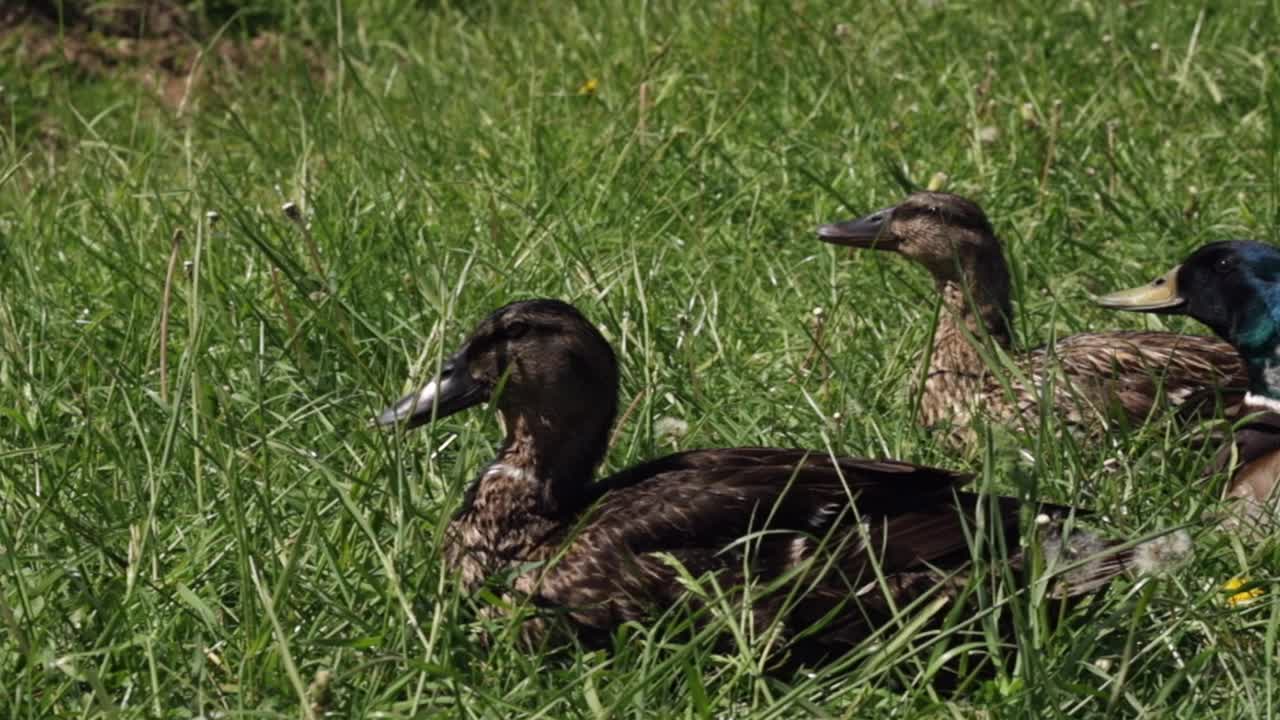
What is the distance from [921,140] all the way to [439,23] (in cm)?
243

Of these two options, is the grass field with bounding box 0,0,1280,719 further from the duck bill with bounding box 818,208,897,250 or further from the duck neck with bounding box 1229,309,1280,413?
the duck neck with bounding box 1229,309,1280,413

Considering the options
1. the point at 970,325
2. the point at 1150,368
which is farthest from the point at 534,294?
the point at 1150,368

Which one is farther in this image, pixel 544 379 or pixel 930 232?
pixel 930 232

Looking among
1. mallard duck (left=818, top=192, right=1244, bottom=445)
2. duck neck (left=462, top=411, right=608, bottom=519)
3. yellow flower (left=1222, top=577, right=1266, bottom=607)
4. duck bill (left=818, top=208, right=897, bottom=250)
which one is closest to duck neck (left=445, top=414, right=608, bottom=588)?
duck neck (left=462, top=411, right=608, bottom=519)

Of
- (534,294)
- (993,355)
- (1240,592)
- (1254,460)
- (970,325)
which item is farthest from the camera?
(970,325)

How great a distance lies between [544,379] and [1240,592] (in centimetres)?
133

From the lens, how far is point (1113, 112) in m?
6.70

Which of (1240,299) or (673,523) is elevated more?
(673,523)

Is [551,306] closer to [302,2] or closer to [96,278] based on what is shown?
[96,278]

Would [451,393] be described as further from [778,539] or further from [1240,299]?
[1240,299]

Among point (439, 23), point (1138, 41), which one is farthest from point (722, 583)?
point (439, 23)

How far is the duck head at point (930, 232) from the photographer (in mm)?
5594

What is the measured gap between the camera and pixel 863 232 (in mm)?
5637

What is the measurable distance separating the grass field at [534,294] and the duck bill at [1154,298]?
1.21 ft
